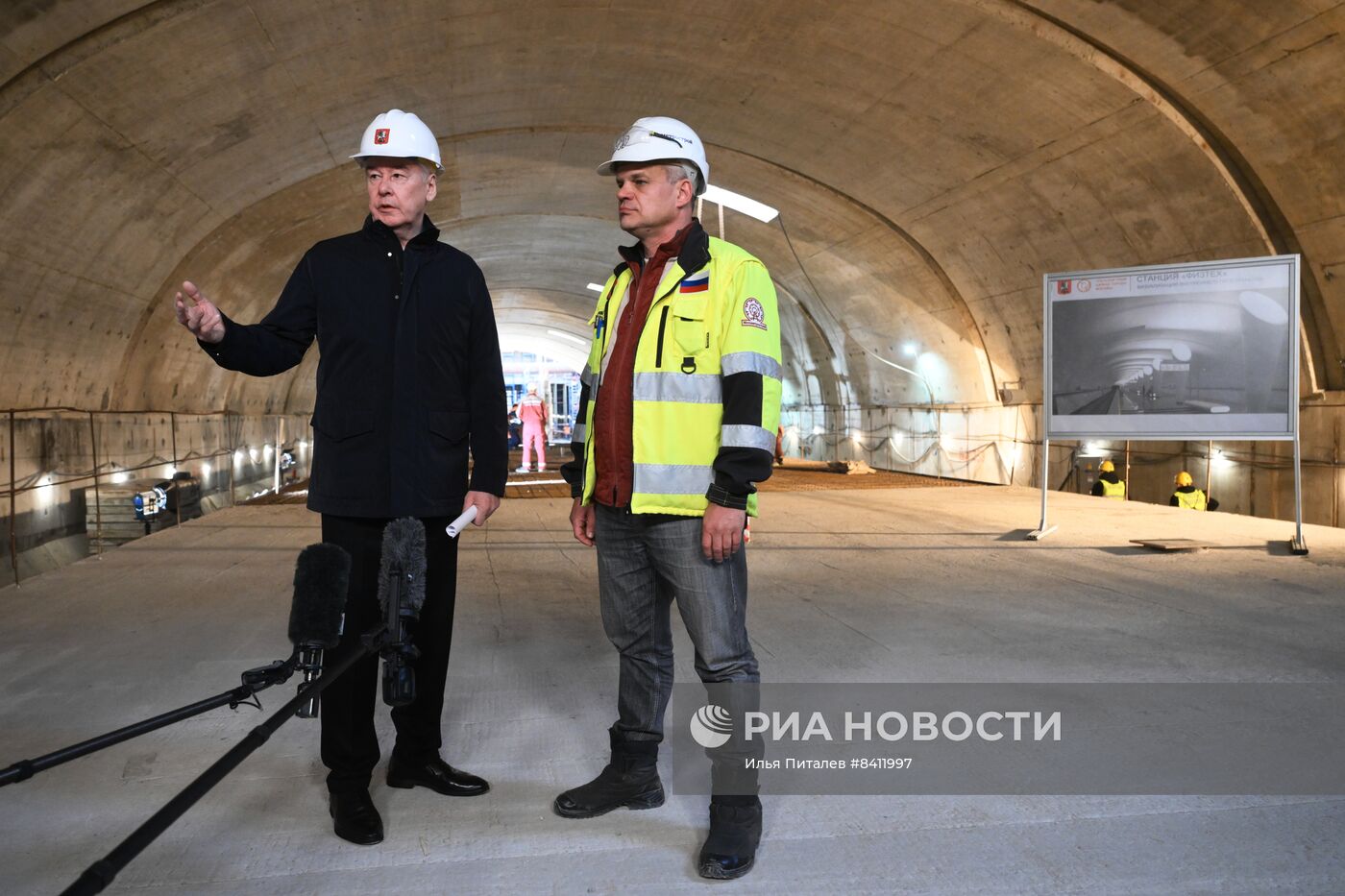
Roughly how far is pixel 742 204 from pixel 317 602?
13.5m

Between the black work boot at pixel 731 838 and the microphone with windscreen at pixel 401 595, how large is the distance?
86cm

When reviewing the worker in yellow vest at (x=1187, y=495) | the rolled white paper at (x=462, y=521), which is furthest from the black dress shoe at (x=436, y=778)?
the worker in yellow vest at (x=1187, y=495)

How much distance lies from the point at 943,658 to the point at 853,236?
11487 millimetres

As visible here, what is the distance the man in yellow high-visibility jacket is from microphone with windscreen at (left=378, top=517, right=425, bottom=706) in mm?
501

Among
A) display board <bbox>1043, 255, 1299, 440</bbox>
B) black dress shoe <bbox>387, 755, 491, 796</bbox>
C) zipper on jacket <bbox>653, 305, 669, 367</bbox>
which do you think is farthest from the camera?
display board <bbox>1043, 255, 1299, 440</bbox>

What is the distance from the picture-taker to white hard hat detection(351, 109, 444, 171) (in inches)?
107

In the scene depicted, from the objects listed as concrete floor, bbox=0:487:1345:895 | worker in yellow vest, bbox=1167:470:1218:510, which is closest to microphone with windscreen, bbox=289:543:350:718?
concrete floor, bbox=0:487:1345:895

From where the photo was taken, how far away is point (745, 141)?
12305 millimetres

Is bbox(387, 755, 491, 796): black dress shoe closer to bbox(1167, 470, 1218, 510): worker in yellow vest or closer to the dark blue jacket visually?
the dark blue jacket

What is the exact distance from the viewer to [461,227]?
16.3 metres

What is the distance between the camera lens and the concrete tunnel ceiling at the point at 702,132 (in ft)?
26.0

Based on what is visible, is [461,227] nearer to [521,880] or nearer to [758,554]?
[758,554]

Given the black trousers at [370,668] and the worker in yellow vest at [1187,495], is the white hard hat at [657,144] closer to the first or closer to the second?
the black trousers at [370,668]

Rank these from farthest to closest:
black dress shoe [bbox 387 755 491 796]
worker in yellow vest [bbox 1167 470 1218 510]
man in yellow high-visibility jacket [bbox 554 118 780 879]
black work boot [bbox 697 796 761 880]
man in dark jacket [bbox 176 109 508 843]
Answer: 1. worker in yellow vest [bbox 1167 470 1218 510]
2. black dress shoe [bbox 387 755 491 796]
3. man in dark jacket [bbox 176 109 508 843]
4. man in yellow high-visibility jacket [bbox 554 118 780 879]
5. black work boot [bbox 697 796 761 880]
